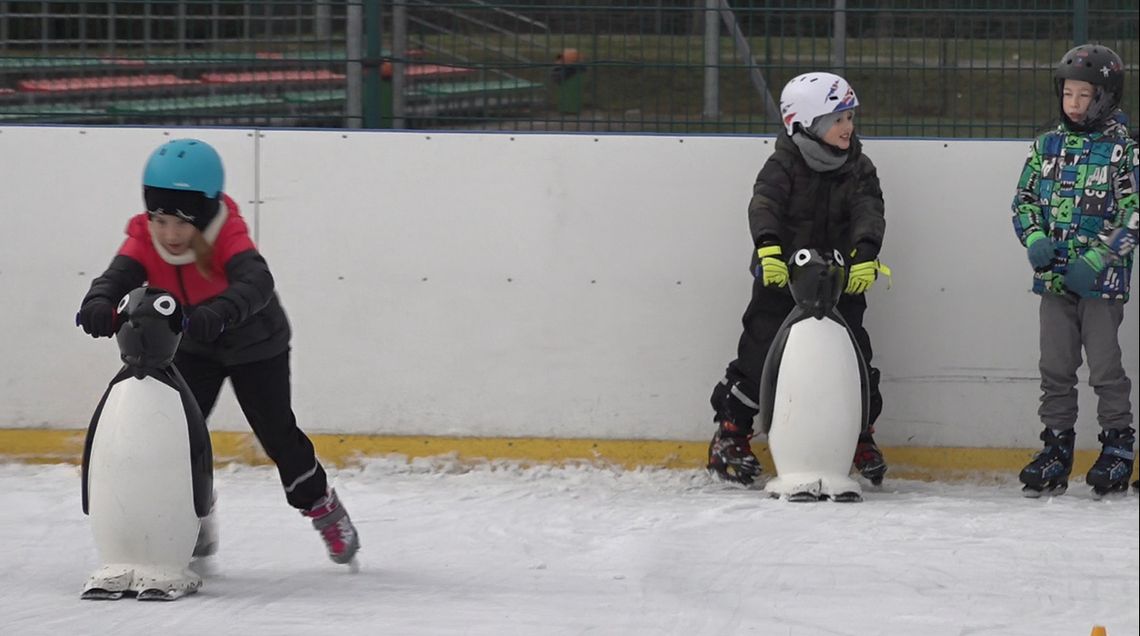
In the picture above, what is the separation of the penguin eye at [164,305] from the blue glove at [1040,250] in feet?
10.5

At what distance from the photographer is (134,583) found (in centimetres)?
480

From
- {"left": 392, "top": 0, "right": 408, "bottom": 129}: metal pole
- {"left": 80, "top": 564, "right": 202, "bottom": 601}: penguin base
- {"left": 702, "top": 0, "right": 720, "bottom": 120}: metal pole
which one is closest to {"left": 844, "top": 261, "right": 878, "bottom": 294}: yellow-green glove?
{"left": 702, "top": 0, "right": 720, "bottom": 120}: metal pole

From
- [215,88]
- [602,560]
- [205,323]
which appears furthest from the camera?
[215,88]

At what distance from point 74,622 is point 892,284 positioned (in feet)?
11.7

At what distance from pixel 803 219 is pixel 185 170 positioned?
2.69 metres

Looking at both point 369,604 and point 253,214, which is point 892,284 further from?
point 369,604

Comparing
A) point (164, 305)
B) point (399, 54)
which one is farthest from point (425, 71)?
point (164, 305)

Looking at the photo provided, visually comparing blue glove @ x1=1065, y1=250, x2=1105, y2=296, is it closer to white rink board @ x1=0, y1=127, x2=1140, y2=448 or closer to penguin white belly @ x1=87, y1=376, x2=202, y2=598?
white rink board @ x1=0, y1=127, x2=1140, y2=448

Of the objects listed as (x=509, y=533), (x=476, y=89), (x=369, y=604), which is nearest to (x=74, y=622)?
(x=369, y=604)

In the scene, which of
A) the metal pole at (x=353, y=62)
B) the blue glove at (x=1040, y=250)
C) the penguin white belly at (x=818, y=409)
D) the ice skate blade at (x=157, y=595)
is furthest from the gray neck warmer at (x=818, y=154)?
the ice skate blade at (x=157, y=595)

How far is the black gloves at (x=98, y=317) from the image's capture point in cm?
473

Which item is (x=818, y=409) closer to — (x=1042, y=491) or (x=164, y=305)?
(x=1042, y=491)

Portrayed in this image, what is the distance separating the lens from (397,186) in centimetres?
698

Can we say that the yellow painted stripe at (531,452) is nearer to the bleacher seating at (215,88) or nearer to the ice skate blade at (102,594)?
the bleacher seating at (215,88)
